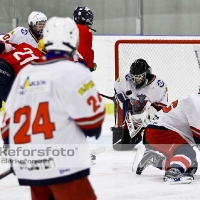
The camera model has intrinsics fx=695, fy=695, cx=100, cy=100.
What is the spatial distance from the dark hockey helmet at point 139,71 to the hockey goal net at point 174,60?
141 centimetres

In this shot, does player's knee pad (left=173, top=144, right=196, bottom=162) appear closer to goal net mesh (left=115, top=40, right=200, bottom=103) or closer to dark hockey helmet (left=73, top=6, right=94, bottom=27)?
dark hockey helmet (left=73, top=6, right=94, bottom=27)

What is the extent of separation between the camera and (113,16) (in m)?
7.98

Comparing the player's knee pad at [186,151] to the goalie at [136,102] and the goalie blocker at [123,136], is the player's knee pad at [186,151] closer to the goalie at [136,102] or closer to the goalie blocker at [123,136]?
the goalie at [136,102]

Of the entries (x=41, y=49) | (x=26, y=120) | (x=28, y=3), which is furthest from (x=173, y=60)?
(x=26, y=120)

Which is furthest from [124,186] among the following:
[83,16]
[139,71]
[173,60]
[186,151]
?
[173,60]

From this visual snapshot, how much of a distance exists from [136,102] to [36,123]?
3.33 meters

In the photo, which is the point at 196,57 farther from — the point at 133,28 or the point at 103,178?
the point at 103,178

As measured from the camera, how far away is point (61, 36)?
2217 millimetres

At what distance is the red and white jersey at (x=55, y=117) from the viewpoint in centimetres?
213

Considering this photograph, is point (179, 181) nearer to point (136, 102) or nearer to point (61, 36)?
point (136, 102)

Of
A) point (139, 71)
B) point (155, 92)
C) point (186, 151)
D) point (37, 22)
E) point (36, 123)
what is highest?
point (37, 22)

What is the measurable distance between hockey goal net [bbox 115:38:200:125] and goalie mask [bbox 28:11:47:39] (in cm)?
140

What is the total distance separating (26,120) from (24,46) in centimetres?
220

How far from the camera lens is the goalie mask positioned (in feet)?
17.3
